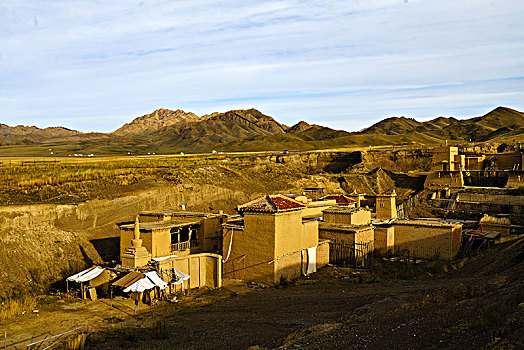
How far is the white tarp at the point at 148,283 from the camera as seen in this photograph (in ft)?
50.6

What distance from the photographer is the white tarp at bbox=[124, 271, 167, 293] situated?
15.4 m

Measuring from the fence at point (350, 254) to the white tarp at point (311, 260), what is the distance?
4.85ft

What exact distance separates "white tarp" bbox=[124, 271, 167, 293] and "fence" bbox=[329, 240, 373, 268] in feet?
30.5

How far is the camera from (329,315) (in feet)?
45.0

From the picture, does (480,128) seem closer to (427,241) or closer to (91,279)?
(427,241)

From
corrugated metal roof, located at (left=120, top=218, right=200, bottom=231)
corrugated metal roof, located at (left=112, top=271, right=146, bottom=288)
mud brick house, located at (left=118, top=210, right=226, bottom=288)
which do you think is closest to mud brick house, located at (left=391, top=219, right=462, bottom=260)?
mud brick house, located at (left=118, top=210, right=226, bottom=288)

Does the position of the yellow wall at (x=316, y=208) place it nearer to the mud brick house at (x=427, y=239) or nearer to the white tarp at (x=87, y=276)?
the mud brick house at (x=427, y=239)

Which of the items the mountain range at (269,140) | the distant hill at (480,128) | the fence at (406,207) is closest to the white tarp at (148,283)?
the fence at (406,207)

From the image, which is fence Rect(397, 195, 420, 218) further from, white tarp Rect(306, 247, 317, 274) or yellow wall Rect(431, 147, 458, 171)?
white tarp Rect(306, 247, 317, 274)

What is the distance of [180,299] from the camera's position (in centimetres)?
1681

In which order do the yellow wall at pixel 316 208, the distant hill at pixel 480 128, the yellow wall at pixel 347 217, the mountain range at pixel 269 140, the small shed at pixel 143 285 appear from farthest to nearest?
the distant hill at pixel 480 128
the mountain range at pixel 269 140
the yellow wall at pixel 316 208
the yellow wall at pixel 347 217
the small shed at pixel 143 285

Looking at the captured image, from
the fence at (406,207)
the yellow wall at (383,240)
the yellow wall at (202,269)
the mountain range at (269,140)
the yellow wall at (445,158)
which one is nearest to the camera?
the yellow wall at (202,269)

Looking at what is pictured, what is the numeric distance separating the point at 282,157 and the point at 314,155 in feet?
26.5

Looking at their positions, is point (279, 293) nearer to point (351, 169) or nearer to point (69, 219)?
point (69, 219)
